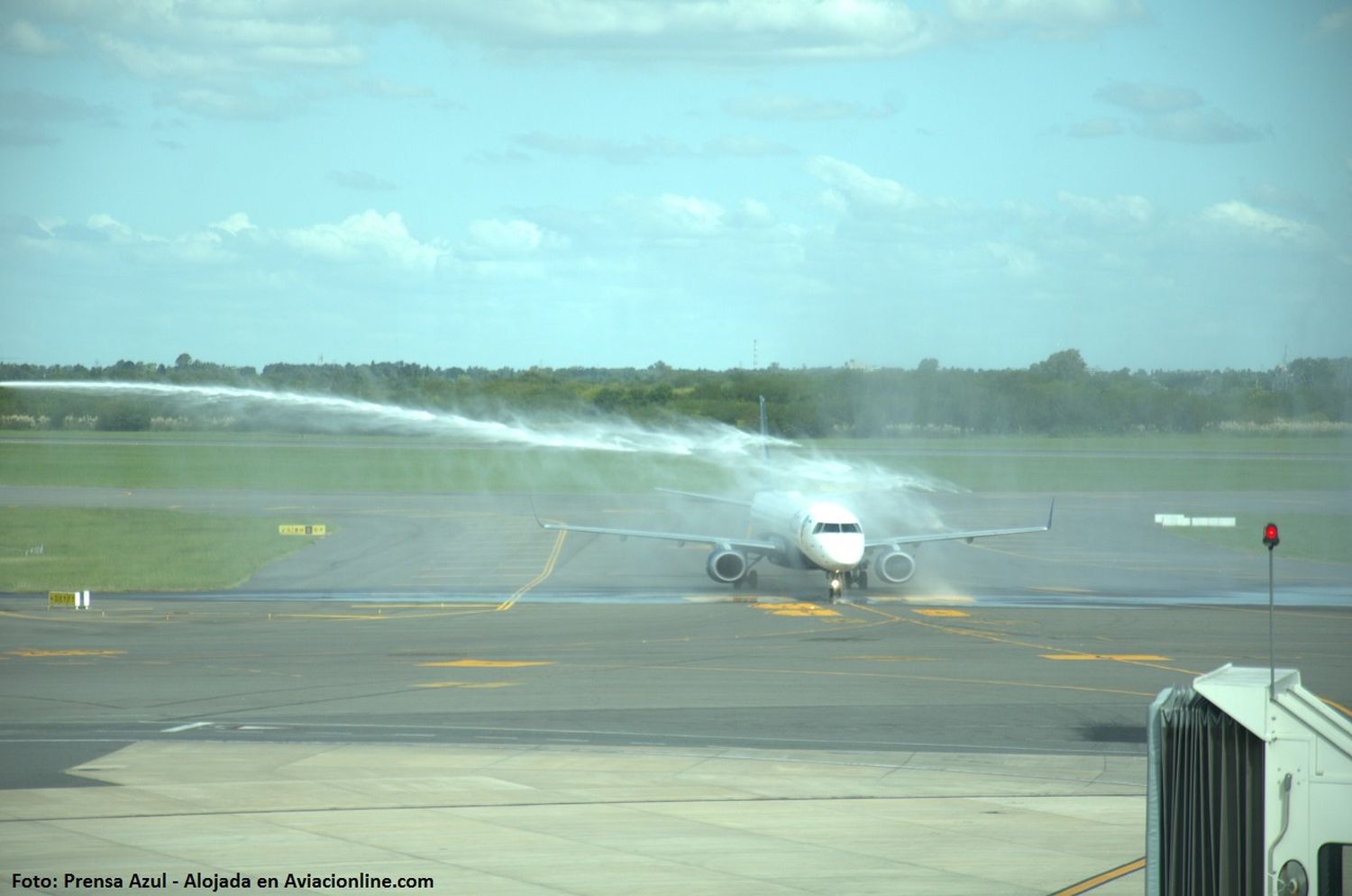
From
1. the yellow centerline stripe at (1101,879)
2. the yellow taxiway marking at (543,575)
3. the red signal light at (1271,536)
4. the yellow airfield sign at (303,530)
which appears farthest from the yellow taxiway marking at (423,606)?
the red signal light at (1271,536)

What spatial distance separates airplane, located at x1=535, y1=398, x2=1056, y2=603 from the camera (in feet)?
153

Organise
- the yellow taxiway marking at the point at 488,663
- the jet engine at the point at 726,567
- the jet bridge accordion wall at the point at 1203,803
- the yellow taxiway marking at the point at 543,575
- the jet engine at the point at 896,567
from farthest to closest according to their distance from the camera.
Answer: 1. the jet engine at the point at 726,567
2. the jet engine at the point at 896,567
3. the yellow taxiway marking at the point at 543,575
4. the yellow taxiway marking at the point at 488,663
5. the jet bridge accordion wall at the point at 1203,803

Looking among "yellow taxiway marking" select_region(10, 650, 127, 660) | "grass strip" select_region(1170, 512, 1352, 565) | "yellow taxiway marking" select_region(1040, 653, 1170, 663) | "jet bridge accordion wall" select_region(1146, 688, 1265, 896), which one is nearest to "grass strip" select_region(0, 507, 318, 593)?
"yellow taxiway marking" select_region(10, 650, 127, 660)

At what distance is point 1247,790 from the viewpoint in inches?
468

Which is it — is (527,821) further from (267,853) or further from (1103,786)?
(1103,786)

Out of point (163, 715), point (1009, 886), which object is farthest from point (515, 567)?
point (1009, 886)

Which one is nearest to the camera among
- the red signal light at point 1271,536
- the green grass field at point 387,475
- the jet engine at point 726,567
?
the red signal light at point 1271,536

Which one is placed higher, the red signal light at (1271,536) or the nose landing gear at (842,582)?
the red signal light at (1271,536)

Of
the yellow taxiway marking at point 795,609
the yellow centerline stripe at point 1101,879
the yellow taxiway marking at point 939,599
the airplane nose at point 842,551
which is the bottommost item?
the yellow taxiway marking at point 939,599

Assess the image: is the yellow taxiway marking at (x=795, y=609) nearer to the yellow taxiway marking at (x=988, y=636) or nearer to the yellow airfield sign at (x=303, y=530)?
the yellow taxiway marking at (x=988, y=636)

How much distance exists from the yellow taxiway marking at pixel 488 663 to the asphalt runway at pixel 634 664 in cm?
11

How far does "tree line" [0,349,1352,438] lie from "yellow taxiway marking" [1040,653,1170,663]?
158 feet

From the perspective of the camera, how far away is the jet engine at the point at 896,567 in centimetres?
4900

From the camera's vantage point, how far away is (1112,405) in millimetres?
116562
